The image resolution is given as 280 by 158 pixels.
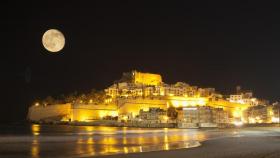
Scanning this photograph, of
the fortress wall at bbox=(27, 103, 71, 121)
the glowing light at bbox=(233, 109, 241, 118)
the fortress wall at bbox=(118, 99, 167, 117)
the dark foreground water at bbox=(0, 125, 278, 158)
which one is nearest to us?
the dark foreground water at bbox=(0, 125, 278, 158)

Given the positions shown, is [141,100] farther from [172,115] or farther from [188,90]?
[188,90]

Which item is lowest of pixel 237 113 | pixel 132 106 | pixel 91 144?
pixel 91 144

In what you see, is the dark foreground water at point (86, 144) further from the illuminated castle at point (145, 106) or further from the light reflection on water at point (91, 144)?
the illuminated castle at point (145, 106)

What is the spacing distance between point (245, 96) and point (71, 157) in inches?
5175

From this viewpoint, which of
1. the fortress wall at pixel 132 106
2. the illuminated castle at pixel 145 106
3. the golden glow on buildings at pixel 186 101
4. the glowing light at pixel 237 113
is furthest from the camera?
the glowing light at pixel 237 113

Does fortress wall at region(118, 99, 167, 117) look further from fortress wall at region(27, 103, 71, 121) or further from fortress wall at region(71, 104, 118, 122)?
fortress wall at region(27, 103, 71, 121)

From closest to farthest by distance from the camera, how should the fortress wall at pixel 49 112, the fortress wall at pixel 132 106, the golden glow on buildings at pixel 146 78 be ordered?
the fortress wall at pixel 49 112, the fortress wall at pixel 132 106, the golden glow on buildings at pixel 146 78

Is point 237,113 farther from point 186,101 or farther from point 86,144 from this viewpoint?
point 86,144

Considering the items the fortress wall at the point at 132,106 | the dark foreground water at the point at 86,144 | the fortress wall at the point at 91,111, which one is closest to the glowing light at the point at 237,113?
the fortress wall at the point at 132,106

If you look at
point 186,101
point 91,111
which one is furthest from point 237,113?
point 91,111

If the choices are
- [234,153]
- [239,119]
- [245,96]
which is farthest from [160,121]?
[234,153]

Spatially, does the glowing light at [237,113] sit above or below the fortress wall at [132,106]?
below

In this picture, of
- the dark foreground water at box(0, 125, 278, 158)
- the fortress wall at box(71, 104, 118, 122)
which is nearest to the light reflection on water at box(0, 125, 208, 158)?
the dark foreground water at box(0, 125, 278, 158)

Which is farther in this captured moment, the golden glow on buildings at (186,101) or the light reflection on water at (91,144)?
the golden glow on buildings at (186,101)
